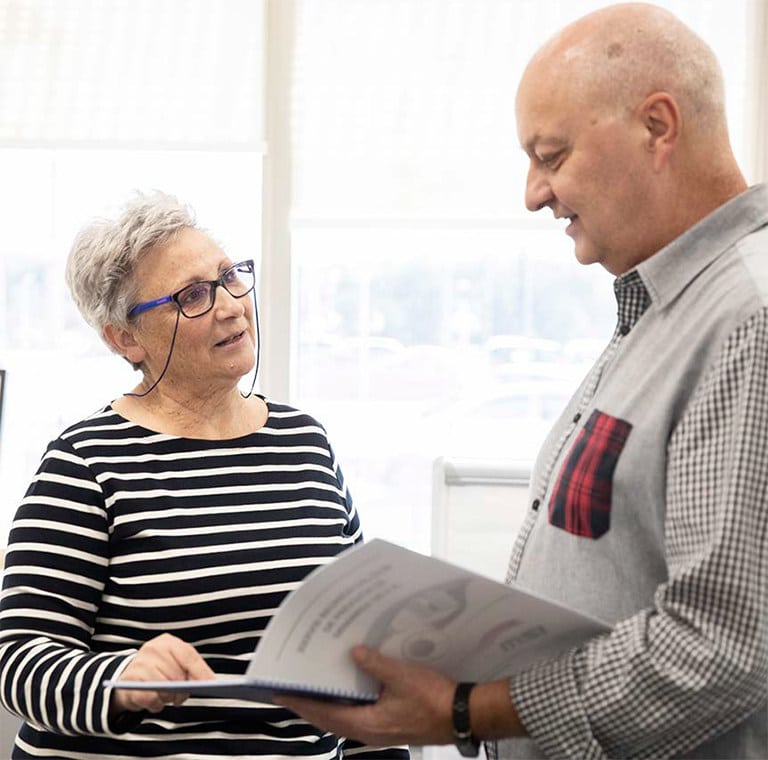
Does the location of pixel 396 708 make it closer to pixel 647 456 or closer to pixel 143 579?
pixel 647 456

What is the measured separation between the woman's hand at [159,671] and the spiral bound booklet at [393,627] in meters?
0.28

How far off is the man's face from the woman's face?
654mm

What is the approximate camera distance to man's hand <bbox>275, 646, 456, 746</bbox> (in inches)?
41.3

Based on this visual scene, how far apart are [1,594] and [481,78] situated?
6.52 feet

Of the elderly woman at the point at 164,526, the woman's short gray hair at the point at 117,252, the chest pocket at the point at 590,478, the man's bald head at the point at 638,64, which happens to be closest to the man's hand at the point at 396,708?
the chest pocket at the point at 590,478

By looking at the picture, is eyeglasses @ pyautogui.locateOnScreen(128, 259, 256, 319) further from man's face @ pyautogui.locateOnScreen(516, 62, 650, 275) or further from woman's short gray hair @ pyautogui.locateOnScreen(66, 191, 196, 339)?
man's face @ pyautogui.locateOnScreen(516, 62, 650, 275)

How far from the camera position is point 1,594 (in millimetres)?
1518

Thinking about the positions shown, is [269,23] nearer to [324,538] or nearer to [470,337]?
[470,337]

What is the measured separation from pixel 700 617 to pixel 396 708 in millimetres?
311

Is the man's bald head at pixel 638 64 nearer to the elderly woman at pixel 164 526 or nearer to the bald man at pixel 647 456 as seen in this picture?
the bald man at pixel 647 456

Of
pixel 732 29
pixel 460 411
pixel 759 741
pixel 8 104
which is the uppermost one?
pixel 732 29

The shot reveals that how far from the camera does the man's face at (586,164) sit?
1102 millimetres

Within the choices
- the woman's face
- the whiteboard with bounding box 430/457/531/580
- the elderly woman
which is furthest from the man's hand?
the whiteboard with bounding box 430/457/531/580

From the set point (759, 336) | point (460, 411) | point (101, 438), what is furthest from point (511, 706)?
point (460, 411)
